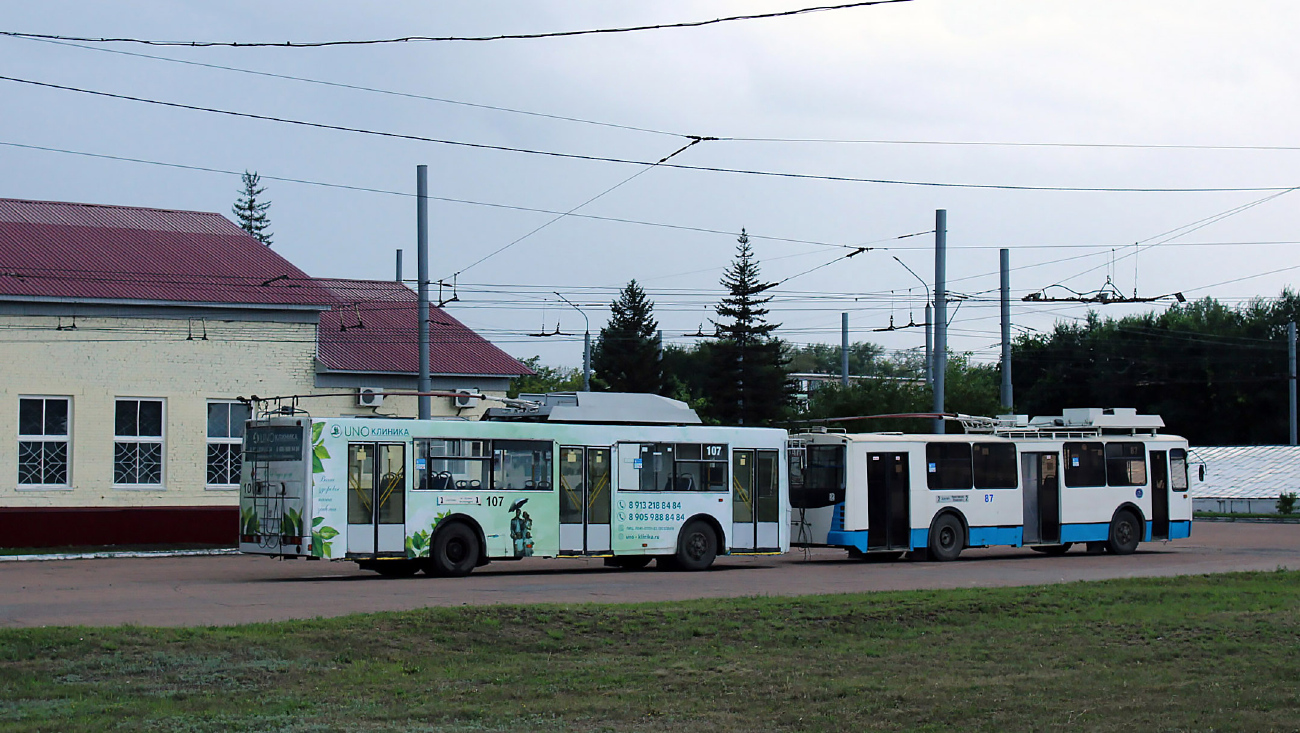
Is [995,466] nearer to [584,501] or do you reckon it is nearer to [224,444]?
[584,501]

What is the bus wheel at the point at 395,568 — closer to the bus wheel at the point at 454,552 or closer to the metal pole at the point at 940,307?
the bus wheel at the point at 454,552

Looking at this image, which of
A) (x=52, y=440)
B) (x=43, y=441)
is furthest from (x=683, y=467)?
(x=43, y=441)

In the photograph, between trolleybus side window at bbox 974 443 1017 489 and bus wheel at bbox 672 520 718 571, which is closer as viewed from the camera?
bus wheel at bbox 672 520 718 571

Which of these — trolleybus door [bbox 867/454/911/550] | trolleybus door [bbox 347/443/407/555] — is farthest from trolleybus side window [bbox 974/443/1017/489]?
trolleybus door [bbox 347/443/407/555]

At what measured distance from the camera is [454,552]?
2283 centimetres

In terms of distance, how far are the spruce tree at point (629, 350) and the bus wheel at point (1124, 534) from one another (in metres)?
52.8

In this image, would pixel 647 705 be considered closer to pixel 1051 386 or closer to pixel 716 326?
pixel 716 326

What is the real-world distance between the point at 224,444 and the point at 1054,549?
60.9 feet

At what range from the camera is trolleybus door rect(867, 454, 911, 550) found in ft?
88.5

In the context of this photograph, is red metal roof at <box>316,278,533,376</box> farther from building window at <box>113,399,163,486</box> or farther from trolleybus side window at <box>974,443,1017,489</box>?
trolleybus side window at <box>974,443,1017,489</box>

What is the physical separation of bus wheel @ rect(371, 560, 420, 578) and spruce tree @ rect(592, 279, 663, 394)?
58043mm

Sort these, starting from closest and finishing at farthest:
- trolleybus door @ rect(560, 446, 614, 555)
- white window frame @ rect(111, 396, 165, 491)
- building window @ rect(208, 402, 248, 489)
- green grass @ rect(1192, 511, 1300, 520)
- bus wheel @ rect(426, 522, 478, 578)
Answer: bus wheel @ rect(426, 522, 478, 578) < trolleybus door @ rect(560, 446, 614, 555) < white window frame @ rect(111, 396, 165, 491) < building window @ rect(208, 402, 248, 489) < green grass @ rect(1192, 511, 1300, 520)

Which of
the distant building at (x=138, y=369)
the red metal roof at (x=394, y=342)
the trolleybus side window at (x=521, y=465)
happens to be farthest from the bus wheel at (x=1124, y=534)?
the distant building at (x=138, y=369)

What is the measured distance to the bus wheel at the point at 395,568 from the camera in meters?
23.1
